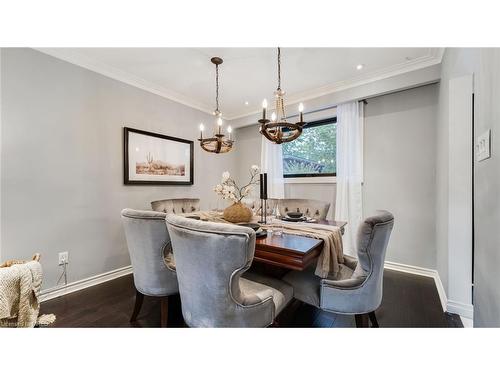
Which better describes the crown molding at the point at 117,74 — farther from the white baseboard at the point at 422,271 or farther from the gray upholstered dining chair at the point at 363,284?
the white baseboard at the point at 422,271

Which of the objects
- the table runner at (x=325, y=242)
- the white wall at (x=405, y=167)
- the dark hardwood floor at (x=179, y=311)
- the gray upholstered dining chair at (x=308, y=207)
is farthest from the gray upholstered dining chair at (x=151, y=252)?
the white wall at (x=405, y=167)

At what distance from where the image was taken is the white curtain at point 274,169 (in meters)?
3.77

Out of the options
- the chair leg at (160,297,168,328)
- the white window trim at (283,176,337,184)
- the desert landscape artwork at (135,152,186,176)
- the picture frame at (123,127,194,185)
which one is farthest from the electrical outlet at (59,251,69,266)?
the white window trim at (283,176,337,184)

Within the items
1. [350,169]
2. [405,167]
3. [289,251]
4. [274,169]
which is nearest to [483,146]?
[289,251]

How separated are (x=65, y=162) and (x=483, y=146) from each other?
10.8ft

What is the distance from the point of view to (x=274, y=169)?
3.81 metres

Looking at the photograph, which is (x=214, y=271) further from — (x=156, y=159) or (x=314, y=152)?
(x=314, y=152)

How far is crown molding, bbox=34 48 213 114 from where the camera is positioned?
2.14 metres

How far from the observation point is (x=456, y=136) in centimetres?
174

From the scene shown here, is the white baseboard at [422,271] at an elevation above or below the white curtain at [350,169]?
below

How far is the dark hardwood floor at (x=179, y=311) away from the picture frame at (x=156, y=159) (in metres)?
1.34
